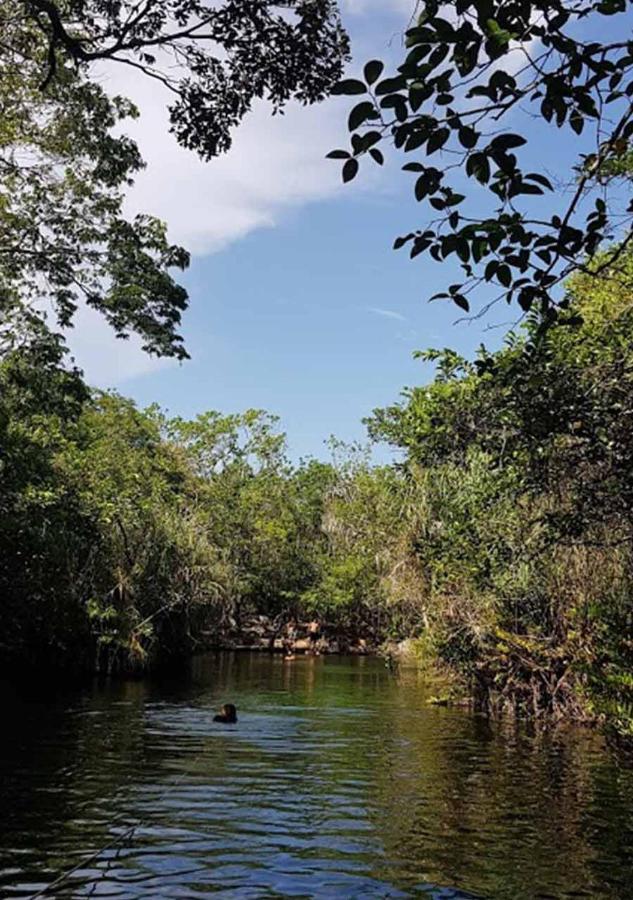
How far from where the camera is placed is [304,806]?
1123cm

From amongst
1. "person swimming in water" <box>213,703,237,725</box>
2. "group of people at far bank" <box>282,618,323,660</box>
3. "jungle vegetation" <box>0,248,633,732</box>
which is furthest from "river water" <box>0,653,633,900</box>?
"group of people at far bank" <box>282,618,323,660</box>

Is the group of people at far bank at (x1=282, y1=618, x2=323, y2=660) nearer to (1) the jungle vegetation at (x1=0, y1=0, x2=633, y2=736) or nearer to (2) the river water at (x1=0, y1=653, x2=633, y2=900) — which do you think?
(1) the jungle vegetation at (x1=0, y1=0, x2=633, y2=736)

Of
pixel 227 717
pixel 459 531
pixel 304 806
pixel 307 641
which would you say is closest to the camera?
pixel 304 806

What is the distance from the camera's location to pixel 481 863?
28.3 ft

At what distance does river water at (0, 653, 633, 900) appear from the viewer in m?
8.01

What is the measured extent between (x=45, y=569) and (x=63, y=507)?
2362 millimetres

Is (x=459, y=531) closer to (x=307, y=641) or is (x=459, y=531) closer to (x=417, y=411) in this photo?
(x=417, y=411)

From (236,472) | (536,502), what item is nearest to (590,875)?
(536,502)

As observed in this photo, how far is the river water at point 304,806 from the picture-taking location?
8008 mm

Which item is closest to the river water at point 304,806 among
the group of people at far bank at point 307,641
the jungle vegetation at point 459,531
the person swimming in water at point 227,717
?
the person swimming in water at point 227,717

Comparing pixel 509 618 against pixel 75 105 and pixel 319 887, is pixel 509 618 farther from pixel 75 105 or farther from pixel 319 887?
pixel 75 105

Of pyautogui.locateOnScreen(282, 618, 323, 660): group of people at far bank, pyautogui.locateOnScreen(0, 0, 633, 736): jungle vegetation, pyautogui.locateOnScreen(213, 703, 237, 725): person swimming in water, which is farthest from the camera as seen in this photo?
pyautogui.locateOnScreen(282, 618, 323, 660): group of people at far bank

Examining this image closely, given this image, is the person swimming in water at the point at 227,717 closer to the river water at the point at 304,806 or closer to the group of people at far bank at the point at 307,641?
the river water at the point at 304,806

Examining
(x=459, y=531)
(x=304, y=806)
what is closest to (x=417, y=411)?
(x=459, y=531)
